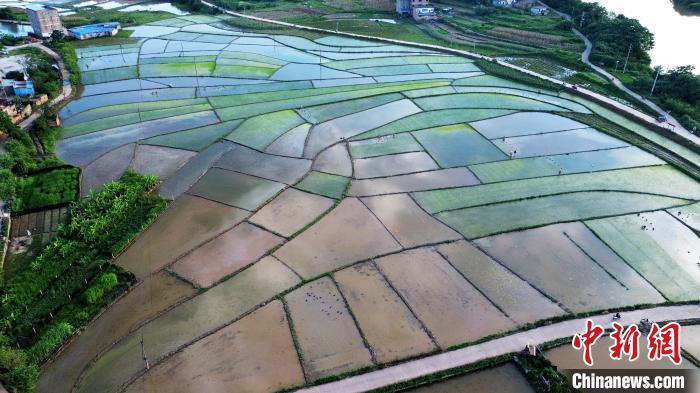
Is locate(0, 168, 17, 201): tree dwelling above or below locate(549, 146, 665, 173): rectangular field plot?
below

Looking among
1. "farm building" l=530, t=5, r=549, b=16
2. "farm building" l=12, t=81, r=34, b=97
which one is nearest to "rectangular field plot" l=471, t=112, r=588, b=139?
"farm building" l=12, t=81, r=34, b=97

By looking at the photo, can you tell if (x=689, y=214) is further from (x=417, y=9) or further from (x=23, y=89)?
(x=417, y=9)

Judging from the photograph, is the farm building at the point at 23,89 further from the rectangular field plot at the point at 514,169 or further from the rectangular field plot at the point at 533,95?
the rectangular field plot at the point at 533,95

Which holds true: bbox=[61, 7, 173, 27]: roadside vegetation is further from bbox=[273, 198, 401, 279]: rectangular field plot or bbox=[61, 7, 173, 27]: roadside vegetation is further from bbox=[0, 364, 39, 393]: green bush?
bbox=[0, 364, 39, 393]: green bush

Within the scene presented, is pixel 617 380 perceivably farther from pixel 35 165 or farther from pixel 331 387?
pixel 35 165

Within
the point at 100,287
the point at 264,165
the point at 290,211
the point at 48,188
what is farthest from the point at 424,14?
the point at 100,287
